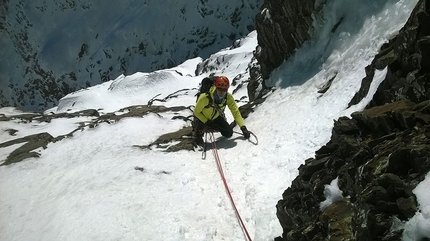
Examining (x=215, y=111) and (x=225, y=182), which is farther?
(x=215, y=111)

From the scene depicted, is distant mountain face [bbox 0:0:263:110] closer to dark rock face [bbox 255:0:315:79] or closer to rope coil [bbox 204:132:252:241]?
dark rock face [bbox 255:0:315:79]

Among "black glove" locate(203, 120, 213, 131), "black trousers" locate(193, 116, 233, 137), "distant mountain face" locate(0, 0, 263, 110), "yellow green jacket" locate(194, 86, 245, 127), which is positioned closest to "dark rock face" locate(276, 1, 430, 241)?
"yellow green jacket" locate(194, 86, 245, 127)

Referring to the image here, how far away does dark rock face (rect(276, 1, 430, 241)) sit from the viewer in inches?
158

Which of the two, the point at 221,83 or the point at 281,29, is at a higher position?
the point at 281,29

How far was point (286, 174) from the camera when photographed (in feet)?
25.9

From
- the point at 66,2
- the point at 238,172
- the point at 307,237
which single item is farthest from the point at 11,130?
the point at 66,2

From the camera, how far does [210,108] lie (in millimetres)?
11414

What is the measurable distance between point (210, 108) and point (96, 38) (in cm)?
8197

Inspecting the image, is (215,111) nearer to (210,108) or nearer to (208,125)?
(210,108)

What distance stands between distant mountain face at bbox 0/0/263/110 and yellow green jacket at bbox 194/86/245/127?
217 feet

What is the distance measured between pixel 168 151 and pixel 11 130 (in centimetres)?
1753

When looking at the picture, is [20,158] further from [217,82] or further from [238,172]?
[238,172]

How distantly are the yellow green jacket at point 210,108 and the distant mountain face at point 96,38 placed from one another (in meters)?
66.0

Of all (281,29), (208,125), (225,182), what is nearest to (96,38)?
(281,29)
